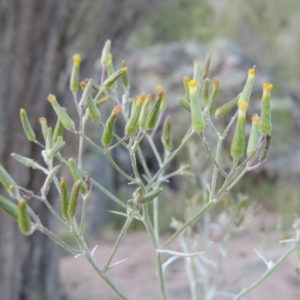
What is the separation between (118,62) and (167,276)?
4.60 feet

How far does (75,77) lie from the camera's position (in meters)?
1.16

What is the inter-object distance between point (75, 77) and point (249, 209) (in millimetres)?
626

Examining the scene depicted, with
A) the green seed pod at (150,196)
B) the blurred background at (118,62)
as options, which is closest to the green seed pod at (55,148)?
the green seed pod at (150,196)

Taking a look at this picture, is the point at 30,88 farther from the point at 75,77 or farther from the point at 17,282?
the point at 75,77

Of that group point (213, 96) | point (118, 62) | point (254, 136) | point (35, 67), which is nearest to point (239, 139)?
point (254, 136)

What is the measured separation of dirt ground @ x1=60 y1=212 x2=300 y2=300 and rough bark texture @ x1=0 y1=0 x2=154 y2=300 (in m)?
0.64

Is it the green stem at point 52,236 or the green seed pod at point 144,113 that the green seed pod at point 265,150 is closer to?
the green seed pod at point 144,113

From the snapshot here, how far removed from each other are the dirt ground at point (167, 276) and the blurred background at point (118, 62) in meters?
0.36

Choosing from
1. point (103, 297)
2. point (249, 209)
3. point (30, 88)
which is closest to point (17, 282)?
point (103, 297)

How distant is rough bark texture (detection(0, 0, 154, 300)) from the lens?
110 inches

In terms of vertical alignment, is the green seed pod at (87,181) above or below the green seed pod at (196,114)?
below

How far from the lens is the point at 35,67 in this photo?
2887mm

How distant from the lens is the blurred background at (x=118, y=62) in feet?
9.36

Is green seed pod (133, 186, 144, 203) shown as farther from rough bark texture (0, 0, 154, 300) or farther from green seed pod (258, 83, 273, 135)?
rough bark texture (0, 0, 154, 300)
